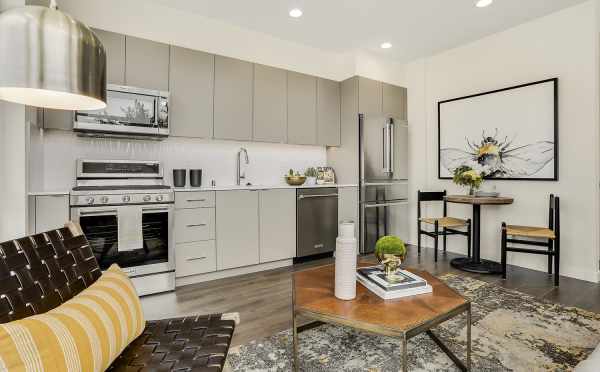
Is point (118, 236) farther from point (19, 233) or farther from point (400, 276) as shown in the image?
point (400, 276)

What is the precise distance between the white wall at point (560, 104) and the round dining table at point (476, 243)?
0.41 metres

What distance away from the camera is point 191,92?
130 inches

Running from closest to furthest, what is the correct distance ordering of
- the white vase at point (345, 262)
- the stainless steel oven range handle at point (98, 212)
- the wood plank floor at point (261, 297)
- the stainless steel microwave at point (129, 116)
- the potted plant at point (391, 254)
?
the white vase at point (345, 262) → the potted plant at point (391, 254) → the wood plank floor at point (261, 297) → the stainless steel oven range handle at point (98, 212) → the stainless steel microwave at point (129, 116)

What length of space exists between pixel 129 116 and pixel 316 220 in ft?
7.59

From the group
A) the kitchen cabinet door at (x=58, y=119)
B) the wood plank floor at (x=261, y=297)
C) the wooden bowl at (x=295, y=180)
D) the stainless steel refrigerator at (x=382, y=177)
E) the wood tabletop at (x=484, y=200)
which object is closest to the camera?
the wood plank floor at (x=261, y=297)

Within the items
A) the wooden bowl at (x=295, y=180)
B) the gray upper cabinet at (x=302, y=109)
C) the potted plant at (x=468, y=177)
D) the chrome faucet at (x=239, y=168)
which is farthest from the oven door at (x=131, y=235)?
the potted plant at (x=468, y=177)

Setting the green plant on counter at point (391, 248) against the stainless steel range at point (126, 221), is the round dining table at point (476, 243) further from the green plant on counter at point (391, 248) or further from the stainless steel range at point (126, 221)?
the stainless steel range at point (126, 221)

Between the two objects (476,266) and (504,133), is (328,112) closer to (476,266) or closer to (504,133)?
(504,133)

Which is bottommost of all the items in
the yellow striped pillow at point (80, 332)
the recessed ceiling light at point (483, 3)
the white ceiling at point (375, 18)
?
the yellow striped pillow at point (80, 332)

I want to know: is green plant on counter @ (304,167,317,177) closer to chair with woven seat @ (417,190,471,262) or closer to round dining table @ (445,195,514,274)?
chair with woven seat @ (417,190,471,262)

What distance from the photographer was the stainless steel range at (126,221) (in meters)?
2.55

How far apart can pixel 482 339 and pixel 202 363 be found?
1.77 metres

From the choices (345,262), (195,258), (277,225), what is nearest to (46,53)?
(345,262)

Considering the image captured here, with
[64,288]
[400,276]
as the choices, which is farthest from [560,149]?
[64,288]
